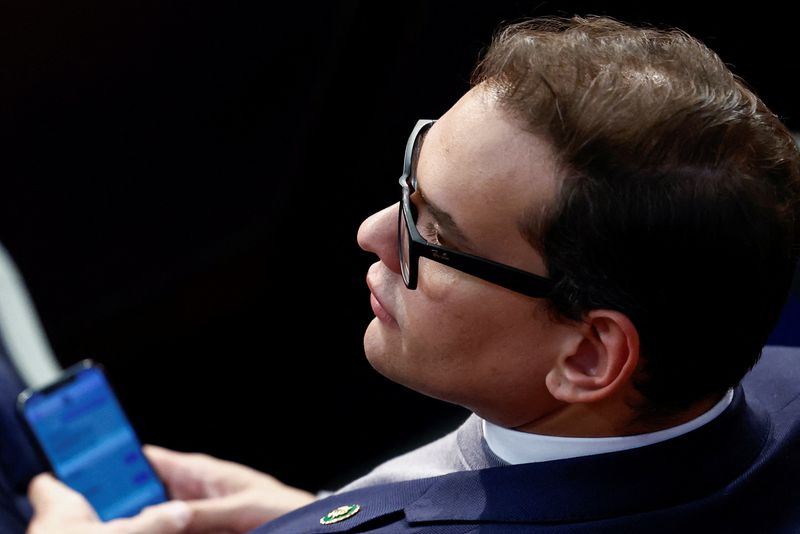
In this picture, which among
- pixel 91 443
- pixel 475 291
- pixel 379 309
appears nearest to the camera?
pixel 475 291

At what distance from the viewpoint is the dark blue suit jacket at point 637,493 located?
3.33ft

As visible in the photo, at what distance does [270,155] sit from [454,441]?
168cm

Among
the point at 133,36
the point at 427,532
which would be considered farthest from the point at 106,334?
the point at 427,532

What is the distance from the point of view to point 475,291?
1032mm

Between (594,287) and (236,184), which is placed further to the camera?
(236,184)

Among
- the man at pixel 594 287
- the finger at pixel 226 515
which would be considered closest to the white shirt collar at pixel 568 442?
the man at pixel 594 287

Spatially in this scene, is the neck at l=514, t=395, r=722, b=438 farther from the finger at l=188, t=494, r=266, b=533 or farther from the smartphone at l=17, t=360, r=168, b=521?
the smartphone at l=17, t=360, r=168, b=521

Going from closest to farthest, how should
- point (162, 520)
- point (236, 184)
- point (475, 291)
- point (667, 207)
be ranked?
1. point (667, 207)
2. point (475, 291)
3. point (162, 520)
4. point (236, 184)

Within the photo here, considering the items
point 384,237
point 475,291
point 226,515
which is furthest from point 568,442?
point 226,515

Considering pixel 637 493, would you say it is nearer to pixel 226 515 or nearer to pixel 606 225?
pixel 606 225

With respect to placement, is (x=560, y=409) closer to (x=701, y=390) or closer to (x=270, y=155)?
(x=701, y=390)

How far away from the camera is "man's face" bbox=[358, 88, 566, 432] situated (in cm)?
99

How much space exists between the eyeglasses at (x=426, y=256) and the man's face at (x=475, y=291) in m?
0.01

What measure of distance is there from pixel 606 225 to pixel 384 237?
0.29 meters
